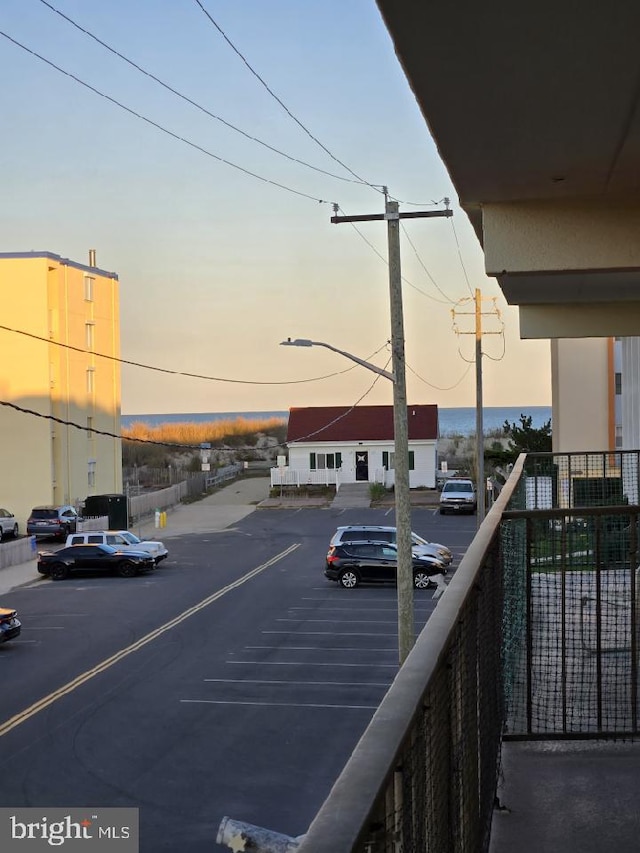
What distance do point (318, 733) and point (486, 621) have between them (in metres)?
13.2

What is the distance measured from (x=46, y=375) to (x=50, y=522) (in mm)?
7710

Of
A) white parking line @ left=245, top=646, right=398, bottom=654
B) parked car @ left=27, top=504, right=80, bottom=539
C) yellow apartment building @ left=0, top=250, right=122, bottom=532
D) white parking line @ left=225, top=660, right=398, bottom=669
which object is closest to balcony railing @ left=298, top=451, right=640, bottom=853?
white parking line @ left=225, top=660, right=398, bottom=669

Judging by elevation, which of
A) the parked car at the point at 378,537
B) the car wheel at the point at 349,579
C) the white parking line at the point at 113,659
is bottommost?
the white parking line at the point at 113,659

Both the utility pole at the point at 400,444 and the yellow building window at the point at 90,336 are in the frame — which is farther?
the yellow building window at the point at 90,336

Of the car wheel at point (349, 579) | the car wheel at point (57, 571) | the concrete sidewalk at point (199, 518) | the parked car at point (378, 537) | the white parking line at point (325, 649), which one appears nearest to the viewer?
the white parking line at point (325, 649)

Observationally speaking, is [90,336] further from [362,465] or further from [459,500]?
[362,465]

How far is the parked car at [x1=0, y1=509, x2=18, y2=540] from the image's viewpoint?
1978 inches

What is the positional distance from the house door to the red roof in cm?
91

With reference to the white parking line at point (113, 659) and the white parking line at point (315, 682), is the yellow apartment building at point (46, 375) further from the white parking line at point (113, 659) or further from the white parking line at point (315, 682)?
the white parking line at point (315, 682)

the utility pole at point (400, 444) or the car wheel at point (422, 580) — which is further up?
the utility pole at point (400, 444)

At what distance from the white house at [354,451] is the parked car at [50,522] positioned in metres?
20.0

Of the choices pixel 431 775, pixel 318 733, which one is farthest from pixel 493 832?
pixel 318 733

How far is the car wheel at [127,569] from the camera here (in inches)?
1476

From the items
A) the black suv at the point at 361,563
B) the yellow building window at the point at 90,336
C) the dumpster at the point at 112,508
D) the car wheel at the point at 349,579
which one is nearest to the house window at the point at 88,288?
the yellow building window at the point at 90,336
